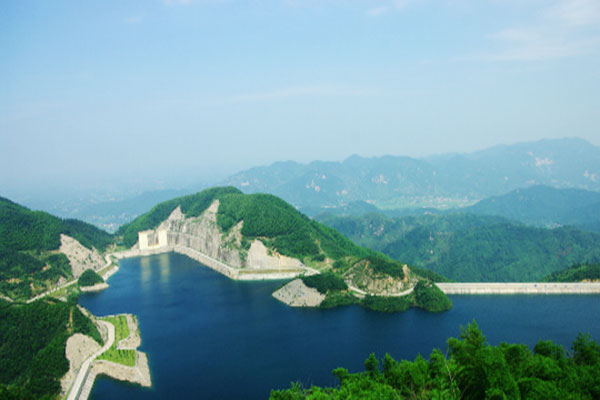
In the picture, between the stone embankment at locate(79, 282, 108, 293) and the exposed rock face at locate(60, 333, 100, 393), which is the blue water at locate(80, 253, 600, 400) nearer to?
the stone embankment at locate(79, 282, 108, 293)

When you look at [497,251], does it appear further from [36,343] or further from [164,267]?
[36,343]

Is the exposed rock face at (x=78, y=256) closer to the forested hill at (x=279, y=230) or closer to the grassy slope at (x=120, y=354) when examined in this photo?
the forested hill at (x=279, y=230)

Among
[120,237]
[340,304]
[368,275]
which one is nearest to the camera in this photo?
[340,304]

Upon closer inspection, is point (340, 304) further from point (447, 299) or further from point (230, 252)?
point (230, 252)

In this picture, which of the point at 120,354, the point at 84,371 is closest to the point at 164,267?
the point at 120,354

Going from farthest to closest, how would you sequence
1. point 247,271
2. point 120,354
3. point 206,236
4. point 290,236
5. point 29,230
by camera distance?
point 206,236 < point 290,236 < point 29,230 < point 247,271 < point 120,354

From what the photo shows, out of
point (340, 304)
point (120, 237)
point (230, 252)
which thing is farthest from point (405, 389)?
point (120, 237)

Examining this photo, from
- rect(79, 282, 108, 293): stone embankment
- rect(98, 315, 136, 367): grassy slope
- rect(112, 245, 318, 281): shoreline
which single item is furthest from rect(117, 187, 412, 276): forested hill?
rect(98, 315, 136, 367): grassy slope
